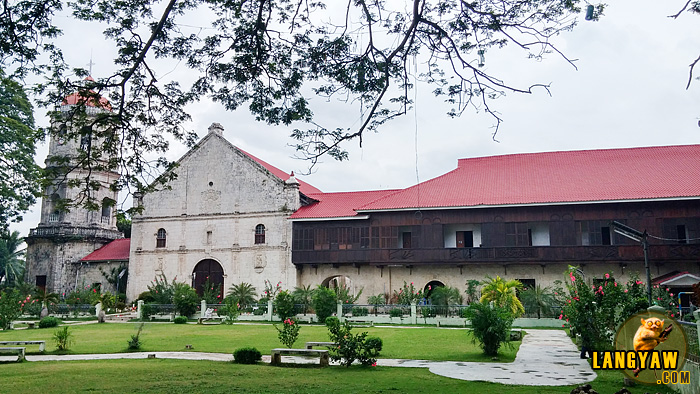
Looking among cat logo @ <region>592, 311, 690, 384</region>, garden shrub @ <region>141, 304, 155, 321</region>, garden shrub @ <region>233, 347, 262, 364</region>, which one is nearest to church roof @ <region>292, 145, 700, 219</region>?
garden shrub @ <region>141, 304, 155, 321</region>

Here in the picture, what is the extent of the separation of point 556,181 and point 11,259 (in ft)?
146

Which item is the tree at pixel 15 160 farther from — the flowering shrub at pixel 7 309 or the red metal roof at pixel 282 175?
the red metal roof at pixel 282 175

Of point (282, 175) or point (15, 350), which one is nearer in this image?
point (15, 350)

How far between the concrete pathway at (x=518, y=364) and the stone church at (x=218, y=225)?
16.7 metres

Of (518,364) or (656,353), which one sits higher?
(656,353)

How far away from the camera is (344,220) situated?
28953 millimetres

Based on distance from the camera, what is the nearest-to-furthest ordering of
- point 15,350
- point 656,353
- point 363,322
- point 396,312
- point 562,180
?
point 656,353, point 15,350, point 363,322, point 396,312, point 562,180

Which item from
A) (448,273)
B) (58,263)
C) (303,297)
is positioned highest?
(58,263)

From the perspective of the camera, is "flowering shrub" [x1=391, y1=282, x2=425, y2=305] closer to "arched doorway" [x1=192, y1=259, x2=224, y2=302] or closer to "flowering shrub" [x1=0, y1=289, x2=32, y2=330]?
"arched doorway" [x1=192, y1=259, x2=224, y2=302]

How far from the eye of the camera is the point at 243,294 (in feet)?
94.1

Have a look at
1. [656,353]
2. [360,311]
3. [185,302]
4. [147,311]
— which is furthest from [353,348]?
[147,311]

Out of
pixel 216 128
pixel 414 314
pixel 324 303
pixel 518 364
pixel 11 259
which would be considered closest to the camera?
pixel 518 364

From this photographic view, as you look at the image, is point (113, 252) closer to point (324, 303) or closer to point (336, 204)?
point (336, 204)

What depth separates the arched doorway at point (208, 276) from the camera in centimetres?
3134
